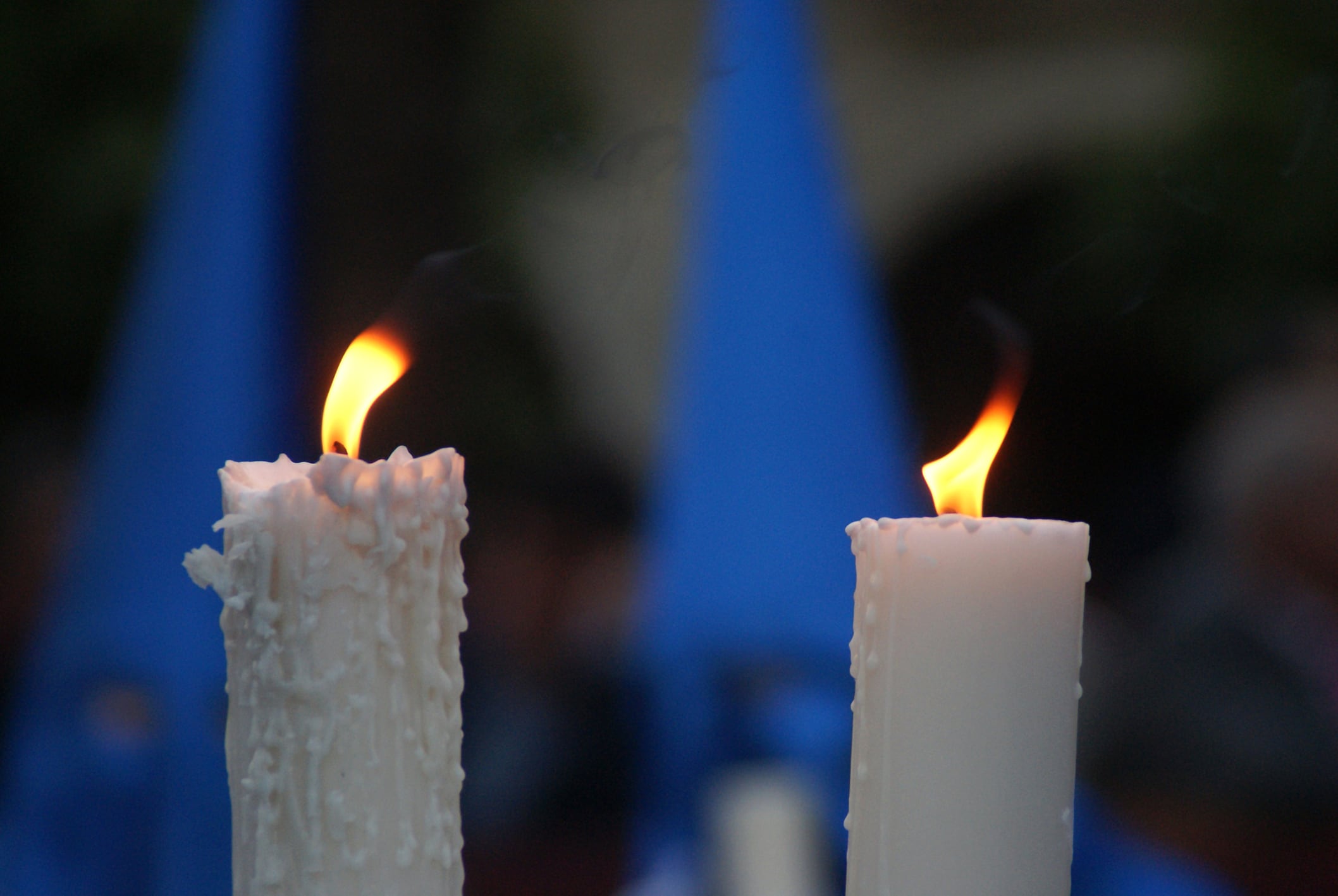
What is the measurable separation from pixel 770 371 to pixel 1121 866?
50 centimetres

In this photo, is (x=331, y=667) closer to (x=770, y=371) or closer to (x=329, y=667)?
(x=329, y=667)

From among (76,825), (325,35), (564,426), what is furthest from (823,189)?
(76,825)

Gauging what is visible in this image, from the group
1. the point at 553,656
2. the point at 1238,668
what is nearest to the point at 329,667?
the point at 553,656

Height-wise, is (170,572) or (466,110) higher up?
(466,110)

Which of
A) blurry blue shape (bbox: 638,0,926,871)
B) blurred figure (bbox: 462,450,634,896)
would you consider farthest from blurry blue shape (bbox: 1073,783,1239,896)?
blurred figure (bbox: 462,450,634,896)

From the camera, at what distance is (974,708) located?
41cm

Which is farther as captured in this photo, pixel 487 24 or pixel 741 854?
pixel 487 24

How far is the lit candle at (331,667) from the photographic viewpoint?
15.7 inches

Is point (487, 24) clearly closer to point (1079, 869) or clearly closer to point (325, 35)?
point (325, 35)

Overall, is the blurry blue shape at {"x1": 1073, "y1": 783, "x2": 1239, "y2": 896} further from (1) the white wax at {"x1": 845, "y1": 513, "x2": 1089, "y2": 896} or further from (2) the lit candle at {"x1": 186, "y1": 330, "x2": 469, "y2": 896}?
(2) the lit candle at {"x1": 186, "y1": 330, "x2": 469, "y2": 896}

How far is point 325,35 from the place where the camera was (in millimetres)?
1022

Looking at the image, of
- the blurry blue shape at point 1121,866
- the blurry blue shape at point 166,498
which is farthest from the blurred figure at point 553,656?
the blurry blue shape at point 1121,866

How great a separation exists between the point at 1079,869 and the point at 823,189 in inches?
23.7

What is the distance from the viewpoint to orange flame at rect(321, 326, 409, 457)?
17.1 inches
